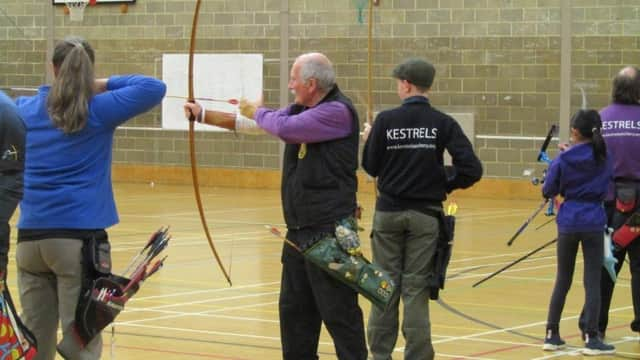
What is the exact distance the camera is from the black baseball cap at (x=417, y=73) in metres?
7.52

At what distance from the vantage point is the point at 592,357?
8.57 m

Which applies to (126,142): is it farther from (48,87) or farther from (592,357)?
(48,87)

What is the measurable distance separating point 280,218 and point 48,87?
45.2 feet

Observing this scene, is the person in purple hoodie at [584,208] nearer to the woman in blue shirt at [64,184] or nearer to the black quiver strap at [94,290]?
the woman in blue shirt at [64,184]

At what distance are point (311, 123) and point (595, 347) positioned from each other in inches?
126

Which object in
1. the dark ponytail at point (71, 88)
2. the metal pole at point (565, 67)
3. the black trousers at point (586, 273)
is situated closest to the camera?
the dark ponytail at point (71, 88)

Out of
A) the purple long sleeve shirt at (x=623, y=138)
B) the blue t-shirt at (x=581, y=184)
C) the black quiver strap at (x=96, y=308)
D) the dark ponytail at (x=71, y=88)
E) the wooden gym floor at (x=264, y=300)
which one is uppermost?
the dark ponytail at (x=71, y=88)

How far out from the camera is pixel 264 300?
11.2 m

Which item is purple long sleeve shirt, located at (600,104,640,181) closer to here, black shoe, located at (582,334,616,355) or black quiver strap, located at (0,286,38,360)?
black shoe, located at (582,334,616,355)

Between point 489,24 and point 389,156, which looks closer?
point 389,156

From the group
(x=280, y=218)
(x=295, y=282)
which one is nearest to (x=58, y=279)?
(x=295, y=282)

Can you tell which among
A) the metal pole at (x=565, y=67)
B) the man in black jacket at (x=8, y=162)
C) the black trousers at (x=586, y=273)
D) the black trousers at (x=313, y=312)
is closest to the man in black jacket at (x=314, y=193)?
the black trousers at (x=313, y=312)

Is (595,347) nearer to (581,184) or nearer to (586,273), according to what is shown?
(586,273)

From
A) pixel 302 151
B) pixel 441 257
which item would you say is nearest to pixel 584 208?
pixel 441 257
